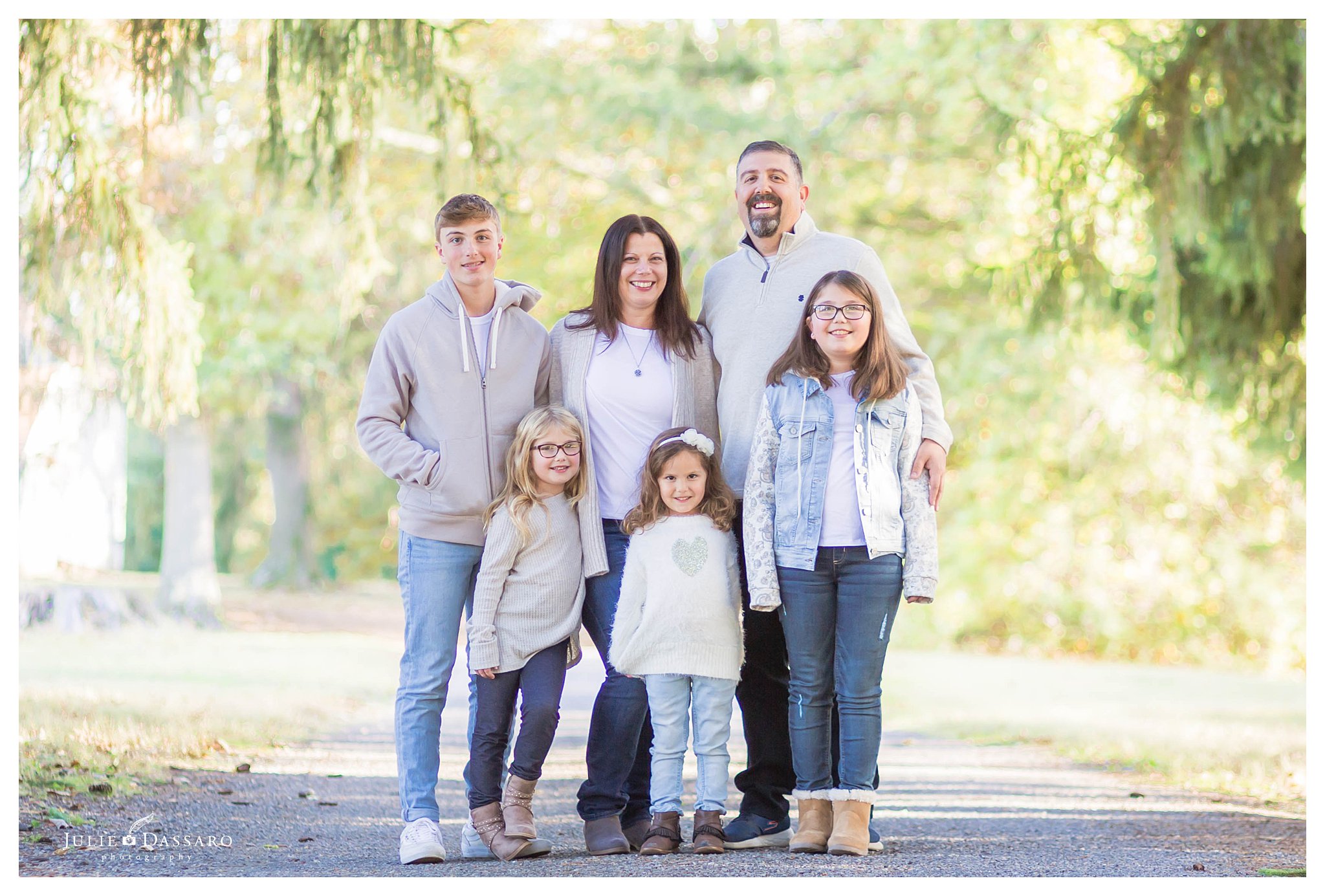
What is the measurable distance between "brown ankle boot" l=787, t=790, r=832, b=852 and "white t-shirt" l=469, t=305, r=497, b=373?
1.54 meters

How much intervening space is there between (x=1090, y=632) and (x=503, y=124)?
841 centimetres

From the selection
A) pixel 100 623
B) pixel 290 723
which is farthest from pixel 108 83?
pixel 100 623

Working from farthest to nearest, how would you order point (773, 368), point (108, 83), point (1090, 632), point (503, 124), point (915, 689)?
point (1090, 632)
point (503, 124)
point (915, 689)
point (108, 83)
point (773, 368)

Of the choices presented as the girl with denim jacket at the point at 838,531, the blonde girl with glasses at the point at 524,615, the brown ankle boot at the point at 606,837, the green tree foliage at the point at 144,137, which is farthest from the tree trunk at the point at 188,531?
the girl with denim jacket at the point at 838,531

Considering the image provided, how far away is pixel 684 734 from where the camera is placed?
3.60 m

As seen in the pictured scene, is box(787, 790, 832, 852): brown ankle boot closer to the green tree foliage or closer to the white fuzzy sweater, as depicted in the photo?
the white fuzzy sweater

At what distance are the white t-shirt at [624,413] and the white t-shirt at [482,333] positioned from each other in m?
0.30

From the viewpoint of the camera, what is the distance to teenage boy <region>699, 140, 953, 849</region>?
12.3 feet

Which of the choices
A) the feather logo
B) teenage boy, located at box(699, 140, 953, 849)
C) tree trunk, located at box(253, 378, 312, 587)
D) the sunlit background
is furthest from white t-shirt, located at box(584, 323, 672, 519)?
tree trunk, located at box(253, 378, 312, 587)

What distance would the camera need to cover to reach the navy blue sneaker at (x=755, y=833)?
3705 millimetres

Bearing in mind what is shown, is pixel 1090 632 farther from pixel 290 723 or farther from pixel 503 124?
pixel 290 723

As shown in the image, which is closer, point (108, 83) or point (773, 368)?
point (773, 368)
